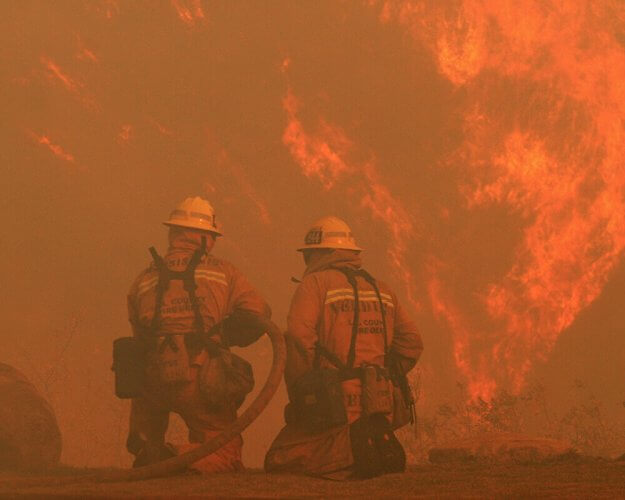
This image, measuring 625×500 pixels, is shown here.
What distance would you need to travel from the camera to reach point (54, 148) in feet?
450

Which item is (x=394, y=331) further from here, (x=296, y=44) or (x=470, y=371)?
(x=296, y=44)

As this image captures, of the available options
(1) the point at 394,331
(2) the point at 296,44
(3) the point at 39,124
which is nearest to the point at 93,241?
(3) the point at 39,124

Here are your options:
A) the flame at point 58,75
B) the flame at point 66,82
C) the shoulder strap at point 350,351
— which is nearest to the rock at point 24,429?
the shoulder strap at point 350,351

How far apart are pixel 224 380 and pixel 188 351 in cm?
44

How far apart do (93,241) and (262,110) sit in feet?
119

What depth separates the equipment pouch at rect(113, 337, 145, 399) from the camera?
8.16 meters

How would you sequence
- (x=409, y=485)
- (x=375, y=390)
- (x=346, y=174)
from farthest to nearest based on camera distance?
1. (x=346, y=174)
2. (x=375, y=390)
3. (x=409, y=485)

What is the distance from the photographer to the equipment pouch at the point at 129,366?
8.16 meters

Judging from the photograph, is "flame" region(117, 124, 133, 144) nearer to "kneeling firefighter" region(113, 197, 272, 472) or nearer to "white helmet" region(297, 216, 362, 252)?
"white helmet" region(297, 216, 362, 252)

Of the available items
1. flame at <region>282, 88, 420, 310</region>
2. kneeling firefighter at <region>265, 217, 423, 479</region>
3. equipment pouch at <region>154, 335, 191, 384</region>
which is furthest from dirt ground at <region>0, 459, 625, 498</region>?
flame at <region>282, 88, 420, 310</region>

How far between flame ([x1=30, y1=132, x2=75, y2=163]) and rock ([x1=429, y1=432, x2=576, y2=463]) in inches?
5206

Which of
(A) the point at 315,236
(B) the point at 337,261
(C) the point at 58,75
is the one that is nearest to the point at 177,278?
(A) the point at 315,236

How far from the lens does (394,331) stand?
8.78 m

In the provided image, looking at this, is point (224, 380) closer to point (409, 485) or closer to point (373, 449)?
point (373, 449)
